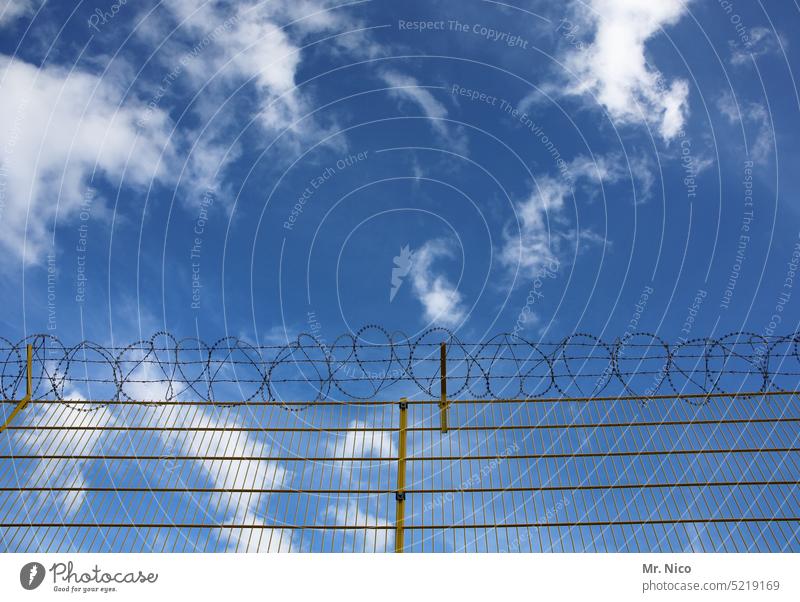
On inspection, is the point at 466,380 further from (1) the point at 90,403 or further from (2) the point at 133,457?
(1) the point at 90,403

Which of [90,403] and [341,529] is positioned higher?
[90,403]
